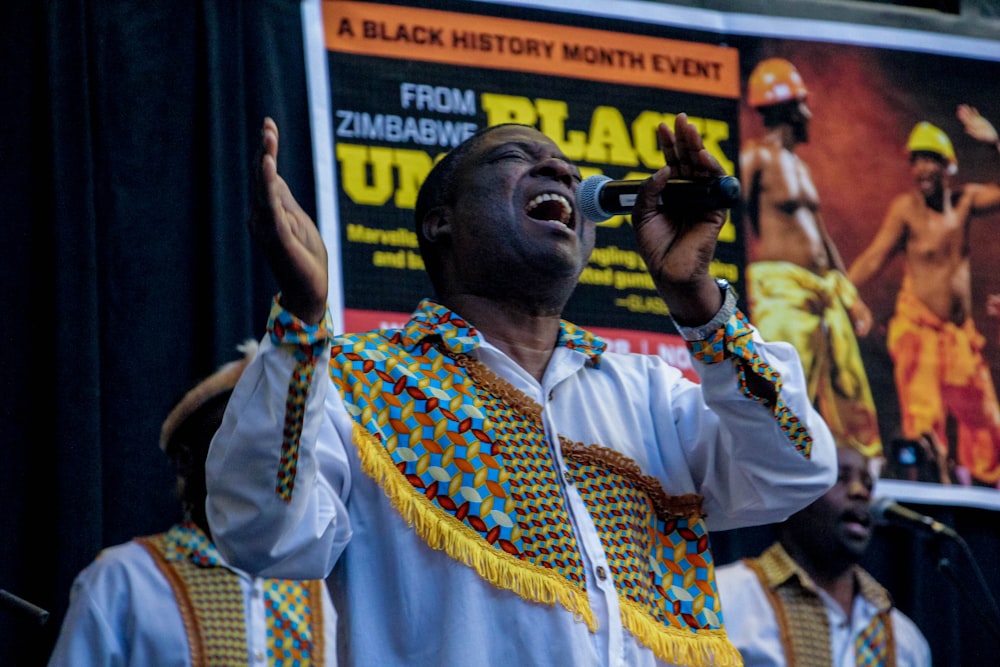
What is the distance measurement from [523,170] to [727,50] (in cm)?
260

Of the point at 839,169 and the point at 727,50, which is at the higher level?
the point at 727,50

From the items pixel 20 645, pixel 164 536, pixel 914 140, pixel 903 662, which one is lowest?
pixel 903 662

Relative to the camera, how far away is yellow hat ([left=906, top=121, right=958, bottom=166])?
5508 mm

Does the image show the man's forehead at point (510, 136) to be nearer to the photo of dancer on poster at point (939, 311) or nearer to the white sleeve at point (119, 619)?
the white sleeve at point (119, 619)

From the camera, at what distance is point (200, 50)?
463 centimetres

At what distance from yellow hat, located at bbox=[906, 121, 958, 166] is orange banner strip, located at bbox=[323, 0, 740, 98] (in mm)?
725

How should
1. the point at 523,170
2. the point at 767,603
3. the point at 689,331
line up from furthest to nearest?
the point at 767,603 < the point at 523,170 < the point at 689,331

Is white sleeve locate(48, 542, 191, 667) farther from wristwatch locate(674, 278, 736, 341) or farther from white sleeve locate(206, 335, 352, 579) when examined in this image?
wristwatch locate(674, 278, 736, 341)

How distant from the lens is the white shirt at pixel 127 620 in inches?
153

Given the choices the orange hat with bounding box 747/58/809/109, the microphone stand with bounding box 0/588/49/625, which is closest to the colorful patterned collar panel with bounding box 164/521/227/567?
the microphone stand with bounding box 0/588/49/625

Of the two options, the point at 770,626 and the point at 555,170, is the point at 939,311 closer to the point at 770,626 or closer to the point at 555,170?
the point at 770,626

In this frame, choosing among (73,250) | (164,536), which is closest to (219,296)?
(73,250)

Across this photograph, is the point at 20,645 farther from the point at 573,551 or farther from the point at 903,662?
the point at 903,662

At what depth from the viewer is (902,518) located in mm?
4703
